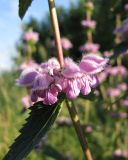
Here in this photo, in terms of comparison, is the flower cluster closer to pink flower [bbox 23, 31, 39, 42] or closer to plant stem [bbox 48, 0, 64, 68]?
plant stem [bbox 48, 0, 64, 68]

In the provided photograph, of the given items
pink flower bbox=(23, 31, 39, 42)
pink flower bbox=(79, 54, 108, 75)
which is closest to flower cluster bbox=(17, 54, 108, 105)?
pink flower bbox=(79, 54, 108, 75)

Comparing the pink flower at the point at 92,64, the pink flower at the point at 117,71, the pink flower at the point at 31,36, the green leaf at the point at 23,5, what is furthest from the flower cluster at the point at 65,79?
the pink flower at the point at 117,71

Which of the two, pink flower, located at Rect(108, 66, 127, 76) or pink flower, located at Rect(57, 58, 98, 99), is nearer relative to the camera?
pink flower, located at Rect(57, 58, 98, 99)

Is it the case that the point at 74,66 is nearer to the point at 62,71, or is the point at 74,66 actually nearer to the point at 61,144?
the point at 62,71

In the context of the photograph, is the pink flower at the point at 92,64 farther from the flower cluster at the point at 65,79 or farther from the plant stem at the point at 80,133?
the plant stem at the point at 80,133

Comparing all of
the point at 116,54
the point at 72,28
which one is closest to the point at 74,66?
the point at 116,54

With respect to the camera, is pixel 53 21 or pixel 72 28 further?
pixel 72 28

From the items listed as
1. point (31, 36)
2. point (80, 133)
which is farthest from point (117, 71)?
point (80, 133)
